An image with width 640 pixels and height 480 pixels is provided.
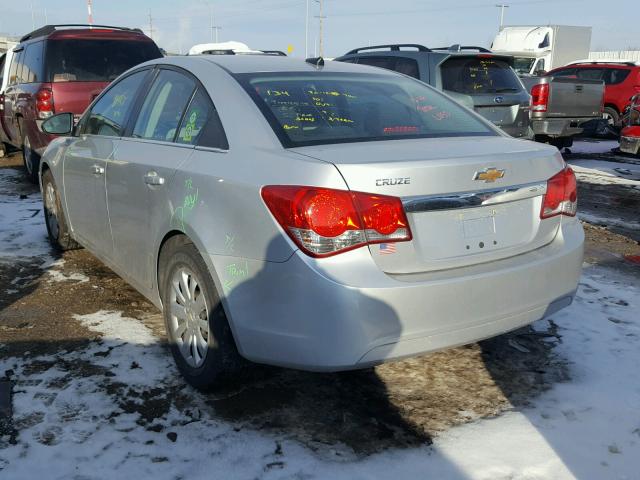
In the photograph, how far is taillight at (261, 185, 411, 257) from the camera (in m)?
2.40

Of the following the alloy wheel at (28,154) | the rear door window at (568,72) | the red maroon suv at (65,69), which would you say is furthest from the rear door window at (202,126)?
the rear door window at (568,72)

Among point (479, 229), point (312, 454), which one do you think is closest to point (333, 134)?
point (479, 229)

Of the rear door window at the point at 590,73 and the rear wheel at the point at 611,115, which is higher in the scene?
the rear door window at the point at 590,73

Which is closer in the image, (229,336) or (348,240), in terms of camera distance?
(348,240)

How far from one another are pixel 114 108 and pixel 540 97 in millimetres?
8918

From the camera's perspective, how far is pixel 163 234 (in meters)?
3.19

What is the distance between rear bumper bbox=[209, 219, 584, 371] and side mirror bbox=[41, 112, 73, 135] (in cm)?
269

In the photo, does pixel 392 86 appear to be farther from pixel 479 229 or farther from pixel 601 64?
pixel 601 64

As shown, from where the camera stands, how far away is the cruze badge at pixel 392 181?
2.43 meters

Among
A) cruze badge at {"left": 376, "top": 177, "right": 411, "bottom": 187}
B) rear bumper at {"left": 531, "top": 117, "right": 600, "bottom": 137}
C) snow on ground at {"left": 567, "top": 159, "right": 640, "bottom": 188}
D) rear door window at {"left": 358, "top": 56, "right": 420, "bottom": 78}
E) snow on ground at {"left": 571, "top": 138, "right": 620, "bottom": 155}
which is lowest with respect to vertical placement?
snow on ground at {"left": 571, "top": 138, "right": 620, "bottom": 155}

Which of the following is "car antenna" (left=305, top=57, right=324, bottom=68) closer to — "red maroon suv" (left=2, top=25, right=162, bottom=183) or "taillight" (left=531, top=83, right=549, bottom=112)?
"red maroon suv" (left=2, top=25, right=162, bottom=183)

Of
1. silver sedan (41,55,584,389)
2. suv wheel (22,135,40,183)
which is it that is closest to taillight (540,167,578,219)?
silver sedan (41,55,584,389)

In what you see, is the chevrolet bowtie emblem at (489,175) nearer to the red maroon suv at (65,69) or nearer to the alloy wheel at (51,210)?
the alloy wheel at (51,210)

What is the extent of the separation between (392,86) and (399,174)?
130 centimetres
